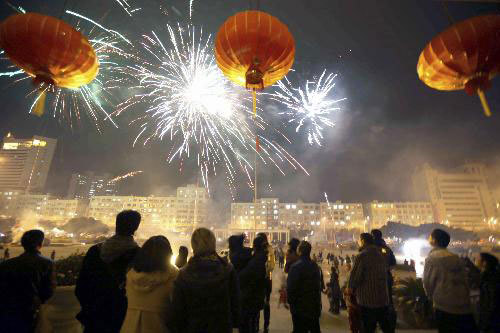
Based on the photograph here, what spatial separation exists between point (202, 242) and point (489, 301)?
12.6 ft

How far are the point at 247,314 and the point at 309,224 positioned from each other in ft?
335

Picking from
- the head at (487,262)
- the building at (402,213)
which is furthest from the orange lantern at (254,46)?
the building at (402,213)

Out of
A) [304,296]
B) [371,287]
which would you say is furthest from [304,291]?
[371,287]

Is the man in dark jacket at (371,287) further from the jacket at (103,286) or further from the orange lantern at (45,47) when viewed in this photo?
the orange lantern at (45,47)

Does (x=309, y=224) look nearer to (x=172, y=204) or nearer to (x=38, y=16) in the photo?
(x=172, y=204)

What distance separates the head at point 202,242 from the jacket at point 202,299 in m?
0.07

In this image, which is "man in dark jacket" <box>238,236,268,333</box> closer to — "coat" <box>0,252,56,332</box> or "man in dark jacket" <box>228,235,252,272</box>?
"man in dark jacket" <box>228,235,252,272</box>

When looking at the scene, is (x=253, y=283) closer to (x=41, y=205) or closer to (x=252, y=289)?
(x=252, y=289)

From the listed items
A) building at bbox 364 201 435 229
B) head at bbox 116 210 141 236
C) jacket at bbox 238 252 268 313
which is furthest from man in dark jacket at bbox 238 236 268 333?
building at bbox 364 201 435 229

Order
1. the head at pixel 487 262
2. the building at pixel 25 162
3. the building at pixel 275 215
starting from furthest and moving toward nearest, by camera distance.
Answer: the building at pixel 25 162 < the building at pixel 275 215 < the head at pixel 487 262

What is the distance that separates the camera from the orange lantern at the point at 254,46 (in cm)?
411

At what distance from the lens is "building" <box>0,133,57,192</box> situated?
109375mm

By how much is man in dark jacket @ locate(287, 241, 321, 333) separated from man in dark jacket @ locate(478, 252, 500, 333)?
2.05 metres

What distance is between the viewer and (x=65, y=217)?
9519cm
